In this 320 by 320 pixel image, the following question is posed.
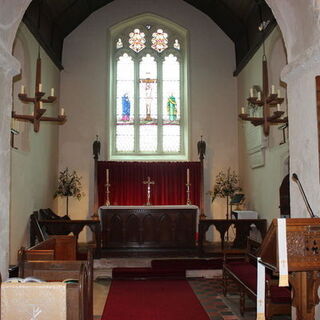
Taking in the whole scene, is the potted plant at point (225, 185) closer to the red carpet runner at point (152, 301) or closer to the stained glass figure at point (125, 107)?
the stained glass figure at point (125, 107)

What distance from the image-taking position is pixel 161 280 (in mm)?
7477

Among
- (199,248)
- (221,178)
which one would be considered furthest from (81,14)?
(199,248)

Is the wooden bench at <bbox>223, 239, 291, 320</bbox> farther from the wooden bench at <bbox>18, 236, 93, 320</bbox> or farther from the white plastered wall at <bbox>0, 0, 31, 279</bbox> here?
the white plastered wall at <bbox>0, 0, 31, 279</bbox>

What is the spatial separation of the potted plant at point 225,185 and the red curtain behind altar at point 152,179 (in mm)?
511

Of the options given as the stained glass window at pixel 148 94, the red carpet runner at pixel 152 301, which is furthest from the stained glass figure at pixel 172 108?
the red carpet runner at pixel 152 301

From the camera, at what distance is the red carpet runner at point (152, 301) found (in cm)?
532

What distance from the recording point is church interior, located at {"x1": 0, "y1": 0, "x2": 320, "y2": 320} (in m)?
4.07

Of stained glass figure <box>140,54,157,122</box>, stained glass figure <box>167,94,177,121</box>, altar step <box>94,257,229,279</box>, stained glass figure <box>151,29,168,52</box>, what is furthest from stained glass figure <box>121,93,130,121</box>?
altar step <box>94,257,229,279</box>

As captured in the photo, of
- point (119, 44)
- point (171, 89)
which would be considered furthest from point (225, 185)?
point (119, 44)

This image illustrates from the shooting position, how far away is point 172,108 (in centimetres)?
1177

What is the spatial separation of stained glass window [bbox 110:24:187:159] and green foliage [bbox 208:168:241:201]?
1.20 m

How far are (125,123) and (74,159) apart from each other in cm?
163

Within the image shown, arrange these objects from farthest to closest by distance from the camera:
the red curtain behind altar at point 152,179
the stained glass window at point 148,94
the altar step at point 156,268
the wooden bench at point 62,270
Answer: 1. the stained glass window at point 148,94
2. the red curtain behind altar at point 152,179
3. the altar step at point 156,268
4. the wooden bench at point 62,270

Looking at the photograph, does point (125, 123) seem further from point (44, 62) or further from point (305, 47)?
point (305, 47)
